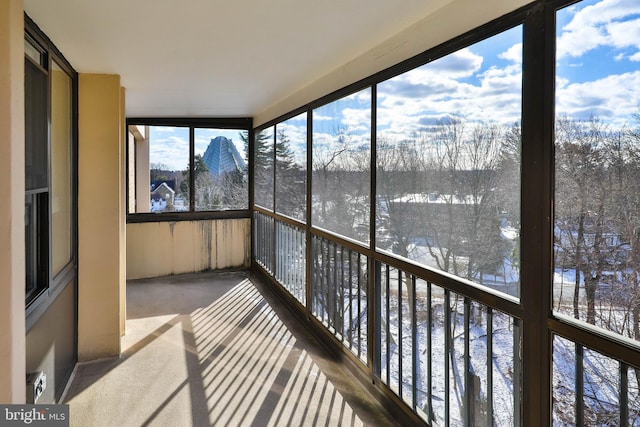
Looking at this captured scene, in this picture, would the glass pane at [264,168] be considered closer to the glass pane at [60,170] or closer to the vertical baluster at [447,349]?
the glass pane at [60,170]

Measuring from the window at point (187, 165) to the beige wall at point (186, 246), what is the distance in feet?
0.79

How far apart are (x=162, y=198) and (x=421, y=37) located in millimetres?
4624

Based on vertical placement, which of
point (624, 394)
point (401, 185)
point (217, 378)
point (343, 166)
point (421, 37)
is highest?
point (421, 37)

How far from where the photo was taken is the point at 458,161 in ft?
6.34

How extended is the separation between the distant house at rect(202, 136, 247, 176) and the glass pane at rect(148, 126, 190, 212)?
31 centimetres

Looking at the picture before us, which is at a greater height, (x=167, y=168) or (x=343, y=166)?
(x=167, y=168)

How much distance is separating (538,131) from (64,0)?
2.07 m

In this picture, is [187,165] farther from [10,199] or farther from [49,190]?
[10,199]

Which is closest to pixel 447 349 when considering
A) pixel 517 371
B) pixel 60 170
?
pixel 517 371

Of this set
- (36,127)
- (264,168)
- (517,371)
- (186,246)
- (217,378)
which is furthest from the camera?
(186,246)

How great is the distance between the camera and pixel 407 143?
2.30 metres

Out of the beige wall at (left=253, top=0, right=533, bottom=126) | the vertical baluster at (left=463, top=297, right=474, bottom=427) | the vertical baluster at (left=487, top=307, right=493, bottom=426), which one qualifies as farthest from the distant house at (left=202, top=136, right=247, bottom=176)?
the vertical baluster at (left=487, top=307, right=493, bottom=426)

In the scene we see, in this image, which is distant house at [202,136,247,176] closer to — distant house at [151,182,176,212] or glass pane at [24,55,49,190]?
distant house at [151,182,176,212]

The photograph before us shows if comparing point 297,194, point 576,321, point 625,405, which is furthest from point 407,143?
point 297,194
